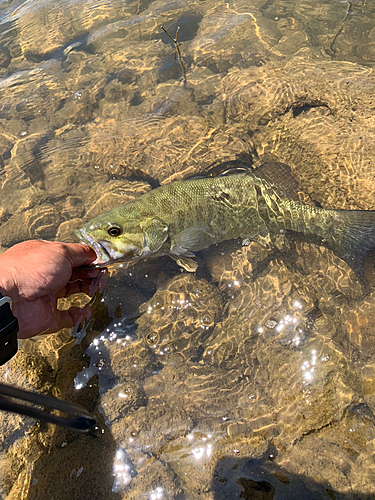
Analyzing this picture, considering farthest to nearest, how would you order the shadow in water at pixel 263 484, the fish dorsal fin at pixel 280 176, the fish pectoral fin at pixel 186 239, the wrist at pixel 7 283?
the fish dorsal fin at pixel 280 176 → the fish pectoral fin at pixel 186 239 → the wrist at pixel 7 283 → the shadow in water at pixel 263 484

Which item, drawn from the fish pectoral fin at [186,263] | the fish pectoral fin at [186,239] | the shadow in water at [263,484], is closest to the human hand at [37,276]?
the fish pectoral fin at [186,239]

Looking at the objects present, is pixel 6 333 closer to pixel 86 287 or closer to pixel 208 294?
pixel 86 287

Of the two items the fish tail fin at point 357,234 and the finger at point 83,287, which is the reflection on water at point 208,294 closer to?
the finger at point 83,287

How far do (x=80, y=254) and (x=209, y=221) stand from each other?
70.9 inches

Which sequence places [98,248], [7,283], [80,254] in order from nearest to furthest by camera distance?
[7,283] < [80,254] < [98,248]

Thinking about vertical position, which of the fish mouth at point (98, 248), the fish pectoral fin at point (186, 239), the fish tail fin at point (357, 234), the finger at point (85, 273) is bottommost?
the fish tail fin at point (357, 234)

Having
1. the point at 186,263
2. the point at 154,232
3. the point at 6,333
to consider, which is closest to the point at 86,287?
the point at 154,232

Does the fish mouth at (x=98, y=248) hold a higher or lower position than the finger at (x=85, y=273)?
higher

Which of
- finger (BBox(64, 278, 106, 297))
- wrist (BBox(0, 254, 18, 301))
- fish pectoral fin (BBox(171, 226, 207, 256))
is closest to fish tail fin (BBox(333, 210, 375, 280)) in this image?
fish pectoral fin (BBox(171, 226, 207, 256))

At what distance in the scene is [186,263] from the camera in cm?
468

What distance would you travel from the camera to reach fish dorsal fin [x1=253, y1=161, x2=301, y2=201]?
4.89m

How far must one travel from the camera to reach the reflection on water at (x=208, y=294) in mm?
3295

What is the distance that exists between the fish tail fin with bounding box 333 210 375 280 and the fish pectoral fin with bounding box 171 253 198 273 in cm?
199

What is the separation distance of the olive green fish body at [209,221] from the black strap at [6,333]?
130cm
